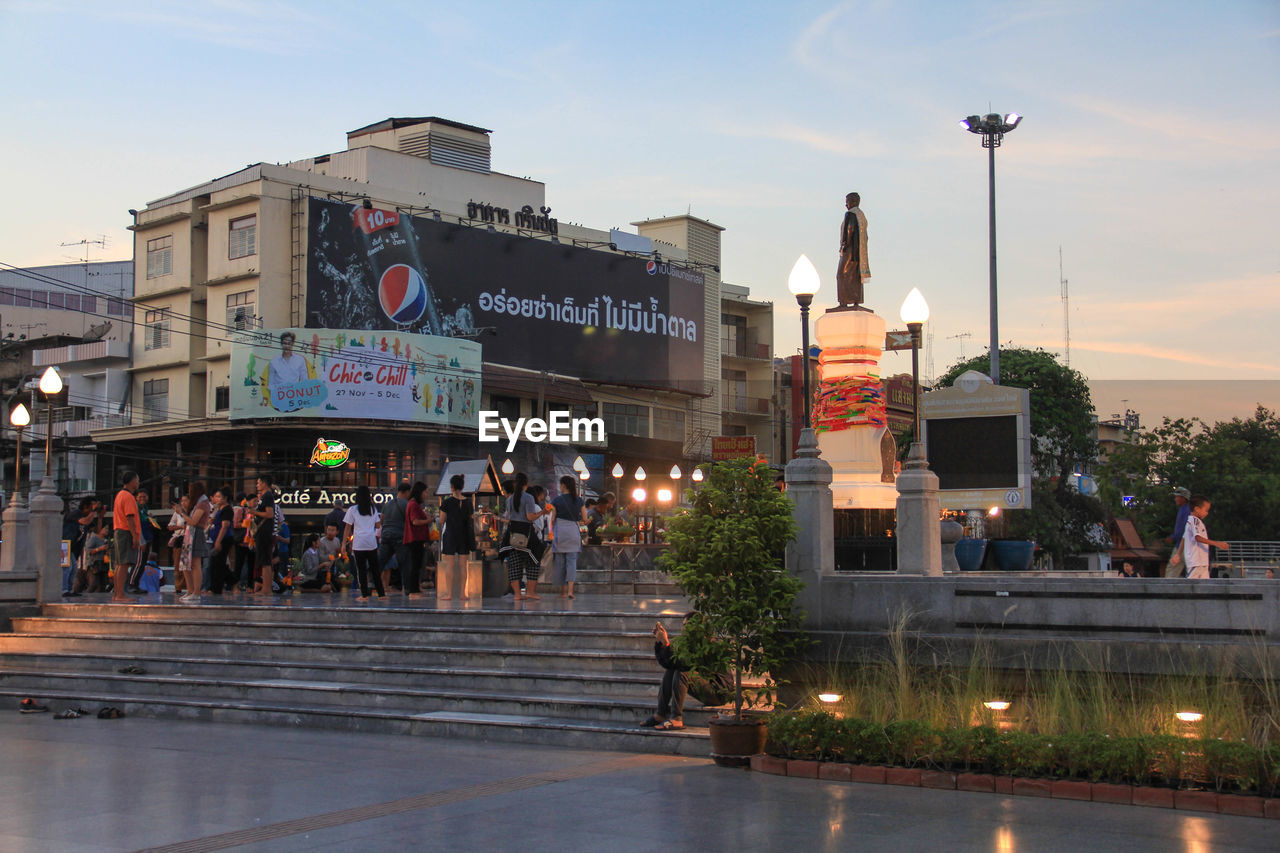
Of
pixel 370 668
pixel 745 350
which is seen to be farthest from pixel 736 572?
pixel 745 350

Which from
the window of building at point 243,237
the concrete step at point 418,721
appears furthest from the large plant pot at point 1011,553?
the window of building at point 243,237

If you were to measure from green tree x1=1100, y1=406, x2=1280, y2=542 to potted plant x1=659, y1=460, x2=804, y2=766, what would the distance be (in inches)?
1594

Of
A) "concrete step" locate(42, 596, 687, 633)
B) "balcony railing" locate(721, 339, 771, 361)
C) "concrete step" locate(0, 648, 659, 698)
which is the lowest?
"concrete step" locate(0, 648, 659, 698)

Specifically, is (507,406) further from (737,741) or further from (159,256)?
(737,741)

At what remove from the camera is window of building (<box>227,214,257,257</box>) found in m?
49.4

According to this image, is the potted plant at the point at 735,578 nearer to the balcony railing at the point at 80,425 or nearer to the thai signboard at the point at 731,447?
the thai signboard at the point at 731,447

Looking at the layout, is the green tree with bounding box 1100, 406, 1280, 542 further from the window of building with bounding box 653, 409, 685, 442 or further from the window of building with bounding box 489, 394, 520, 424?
the window of building with bounding box 489, 394, 520, 424

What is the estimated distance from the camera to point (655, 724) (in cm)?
1103

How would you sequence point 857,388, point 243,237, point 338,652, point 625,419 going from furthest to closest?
point 625,419, point 243,237, point 857,388, point 338,652

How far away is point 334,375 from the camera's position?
47188mm

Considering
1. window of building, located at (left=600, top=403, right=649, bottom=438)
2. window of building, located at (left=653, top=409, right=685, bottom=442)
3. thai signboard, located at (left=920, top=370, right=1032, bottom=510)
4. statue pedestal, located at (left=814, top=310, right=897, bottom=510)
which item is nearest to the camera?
statue pedestal, located at (left=814, top=310, right=897, bottom=510)

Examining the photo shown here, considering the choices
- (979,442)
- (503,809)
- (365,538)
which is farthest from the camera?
(979,442)

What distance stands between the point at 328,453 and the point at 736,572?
3998 cm

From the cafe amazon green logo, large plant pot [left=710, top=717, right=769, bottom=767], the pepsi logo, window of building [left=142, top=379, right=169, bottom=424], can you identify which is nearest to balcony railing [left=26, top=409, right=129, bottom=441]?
A: window of building [left=142, top=379, right=169, bottom=424]
